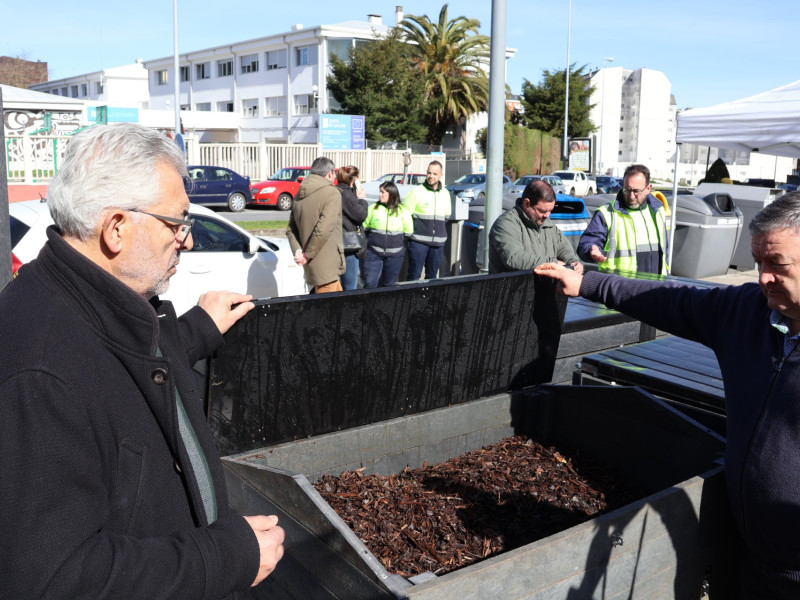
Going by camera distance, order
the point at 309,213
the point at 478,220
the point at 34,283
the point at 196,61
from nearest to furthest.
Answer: the point at 34,283, the point at 309,213, the point at 478,220, the point at 196,61

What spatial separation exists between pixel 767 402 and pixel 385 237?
7.04 metres

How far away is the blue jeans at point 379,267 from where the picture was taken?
9227 mm

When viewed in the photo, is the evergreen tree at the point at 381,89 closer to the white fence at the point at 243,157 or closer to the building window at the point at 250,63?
the white fence at the point at 243,157

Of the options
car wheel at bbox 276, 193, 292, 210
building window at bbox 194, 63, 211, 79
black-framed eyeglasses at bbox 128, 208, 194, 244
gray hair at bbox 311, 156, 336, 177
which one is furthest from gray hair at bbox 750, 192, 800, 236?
building window at bbox 194, 63, 211, 79

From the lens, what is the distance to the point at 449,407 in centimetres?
343

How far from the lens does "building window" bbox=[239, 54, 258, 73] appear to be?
2044 inches

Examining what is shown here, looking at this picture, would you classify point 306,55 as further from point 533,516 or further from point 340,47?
point 533,516

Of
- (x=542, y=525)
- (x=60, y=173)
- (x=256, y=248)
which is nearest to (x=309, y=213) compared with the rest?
(x=256, y=248)

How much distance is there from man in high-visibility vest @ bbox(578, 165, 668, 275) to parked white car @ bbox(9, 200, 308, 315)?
3.60 meters

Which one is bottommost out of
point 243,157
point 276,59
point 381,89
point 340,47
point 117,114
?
point 243,157

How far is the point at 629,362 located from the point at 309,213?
13.9 ft

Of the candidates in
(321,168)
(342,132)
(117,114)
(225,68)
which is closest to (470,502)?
(321,168)

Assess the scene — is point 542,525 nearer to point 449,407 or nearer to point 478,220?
point 449,407

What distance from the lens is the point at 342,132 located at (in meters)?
37.2
